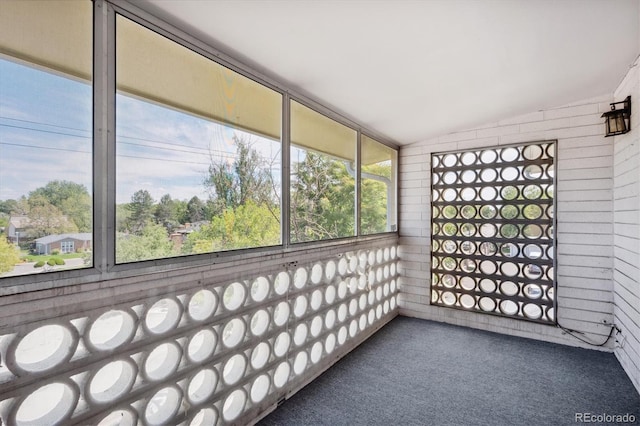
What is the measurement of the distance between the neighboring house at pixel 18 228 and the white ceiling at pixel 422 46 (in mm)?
1078

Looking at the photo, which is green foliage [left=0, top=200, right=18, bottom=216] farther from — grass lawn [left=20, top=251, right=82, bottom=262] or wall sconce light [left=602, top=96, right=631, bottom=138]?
wall sconce light [left=602, top=96, right=631, bottom=138]

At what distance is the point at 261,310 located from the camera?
6.98ft

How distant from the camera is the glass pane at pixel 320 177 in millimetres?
2545

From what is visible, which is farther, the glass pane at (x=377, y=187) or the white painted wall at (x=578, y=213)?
the glass pane at (x=377, y=187)

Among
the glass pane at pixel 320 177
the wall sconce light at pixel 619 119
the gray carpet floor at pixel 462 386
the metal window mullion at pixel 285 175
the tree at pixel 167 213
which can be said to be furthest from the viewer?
the wall sconce light at pixel 619 119

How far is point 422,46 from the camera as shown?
2020 mm

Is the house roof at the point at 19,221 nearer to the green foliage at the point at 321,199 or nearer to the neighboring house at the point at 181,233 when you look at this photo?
the neighboring house at the point at 181,233

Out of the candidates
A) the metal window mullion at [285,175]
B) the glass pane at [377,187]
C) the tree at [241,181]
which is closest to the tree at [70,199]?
the tree at [241,181]

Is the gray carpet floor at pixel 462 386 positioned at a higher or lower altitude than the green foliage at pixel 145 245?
lower

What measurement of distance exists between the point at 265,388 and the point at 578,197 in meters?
3.60

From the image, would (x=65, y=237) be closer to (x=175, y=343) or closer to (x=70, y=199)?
(x=70, y=199)

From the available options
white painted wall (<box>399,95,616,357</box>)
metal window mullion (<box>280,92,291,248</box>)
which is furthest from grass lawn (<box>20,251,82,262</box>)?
white painted wall (<box>399,95,616,357</box>)

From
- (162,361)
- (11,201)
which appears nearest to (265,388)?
(162,361)

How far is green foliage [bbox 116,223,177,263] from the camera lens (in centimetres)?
144
